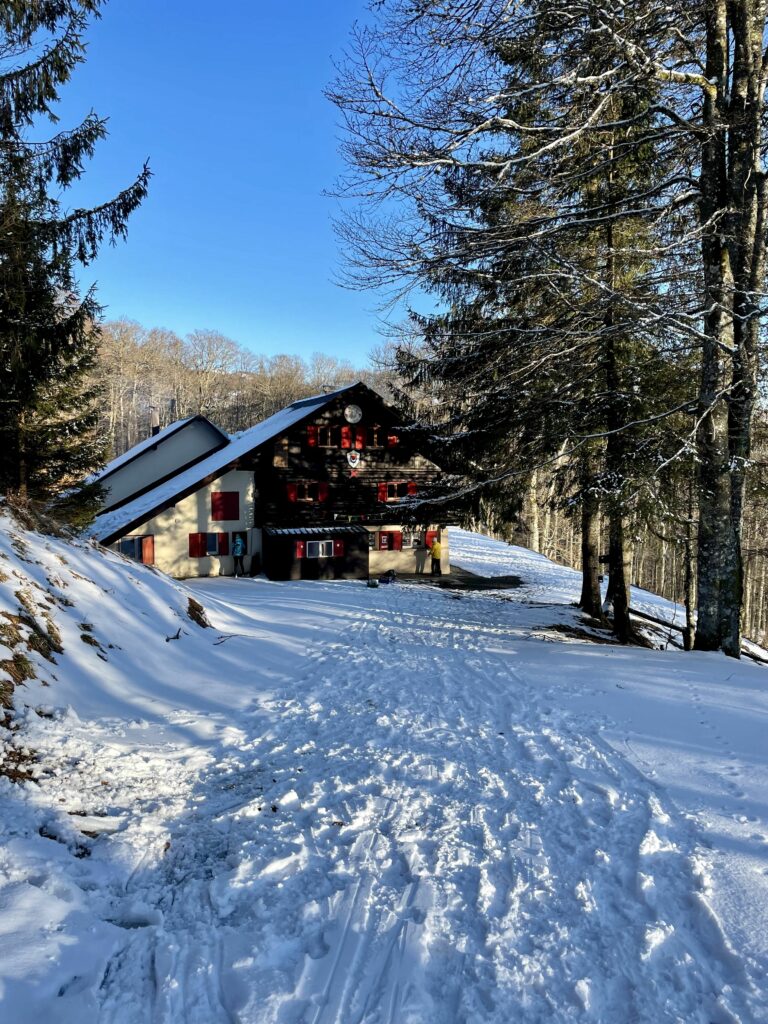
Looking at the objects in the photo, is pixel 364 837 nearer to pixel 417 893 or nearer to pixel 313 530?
pixel 417 893

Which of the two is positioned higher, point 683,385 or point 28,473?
point 683,385

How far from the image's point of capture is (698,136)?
8.00 metres

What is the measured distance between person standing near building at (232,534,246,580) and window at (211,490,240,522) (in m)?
0.99

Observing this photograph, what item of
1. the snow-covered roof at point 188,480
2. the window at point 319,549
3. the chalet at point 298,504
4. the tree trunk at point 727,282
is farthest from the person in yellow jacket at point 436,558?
the tree trunk at point 727,282

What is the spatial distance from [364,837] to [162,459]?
27590 millimetres

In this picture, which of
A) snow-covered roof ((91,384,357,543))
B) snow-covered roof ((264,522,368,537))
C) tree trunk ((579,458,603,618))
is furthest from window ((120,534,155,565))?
tree trunk ((579,458,603,618))

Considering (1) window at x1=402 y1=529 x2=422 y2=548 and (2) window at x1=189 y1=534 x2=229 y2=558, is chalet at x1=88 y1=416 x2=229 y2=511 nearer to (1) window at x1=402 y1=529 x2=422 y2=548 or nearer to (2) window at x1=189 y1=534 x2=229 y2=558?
(2) window at x1=189 y1=534 x2=229 y2=558

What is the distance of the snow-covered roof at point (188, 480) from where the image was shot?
20.4 meters

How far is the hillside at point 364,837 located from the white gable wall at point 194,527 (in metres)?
14.0

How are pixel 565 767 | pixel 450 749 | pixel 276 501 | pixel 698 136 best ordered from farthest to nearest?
pixel 276 501
pixel 698 136
pixel 450 749
pixel 565 767

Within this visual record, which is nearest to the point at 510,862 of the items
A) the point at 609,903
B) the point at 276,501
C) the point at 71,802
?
the point at 609,903

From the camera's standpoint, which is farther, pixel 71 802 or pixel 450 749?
pixel 450 749

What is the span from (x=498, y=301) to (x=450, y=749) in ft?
34.0

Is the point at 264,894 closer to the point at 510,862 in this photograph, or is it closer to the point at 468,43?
the point at 510,862
